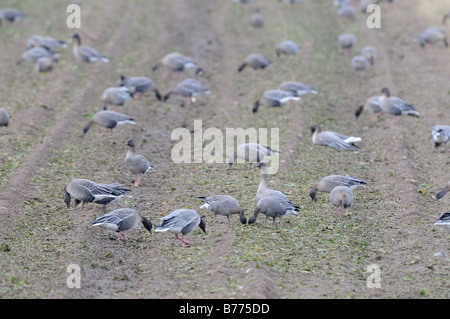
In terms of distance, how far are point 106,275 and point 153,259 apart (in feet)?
3.59

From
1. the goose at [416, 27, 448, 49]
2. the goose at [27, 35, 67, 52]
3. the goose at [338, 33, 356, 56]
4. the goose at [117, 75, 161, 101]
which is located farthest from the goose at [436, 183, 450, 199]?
the goose at [27, 35, 67, 52]

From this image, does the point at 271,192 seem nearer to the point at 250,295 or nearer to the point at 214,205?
the point at 214,205

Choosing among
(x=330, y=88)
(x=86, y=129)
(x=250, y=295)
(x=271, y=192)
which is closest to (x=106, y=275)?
(x=250, y=295)

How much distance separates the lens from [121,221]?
1316 centimetres

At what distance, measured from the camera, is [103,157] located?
18.2 meters

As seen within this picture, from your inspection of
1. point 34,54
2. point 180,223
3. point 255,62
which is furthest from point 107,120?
point 255,62

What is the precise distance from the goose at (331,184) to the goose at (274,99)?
261 inches

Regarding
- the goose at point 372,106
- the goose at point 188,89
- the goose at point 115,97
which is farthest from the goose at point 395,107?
the goose at point 115,97

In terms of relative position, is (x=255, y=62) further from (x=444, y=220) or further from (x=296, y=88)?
(x=444, y=220)

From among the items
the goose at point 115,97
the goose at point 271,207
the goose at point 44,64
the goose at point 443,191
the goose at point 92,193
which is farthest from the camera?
the goose at point 44,64

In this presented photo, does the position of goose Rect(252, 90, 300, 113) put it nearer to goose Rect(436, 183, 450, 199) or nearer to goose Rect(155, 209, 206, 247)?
goose Rect(436, 183, 450, 199)

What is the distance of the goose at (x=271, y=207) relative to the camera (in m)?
13.8

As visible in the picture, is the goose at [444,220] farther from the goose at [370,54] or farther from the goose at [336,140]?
the goose at [370,54]

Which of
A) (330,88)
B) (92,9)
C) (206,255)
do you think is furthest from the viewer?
(92,9)
